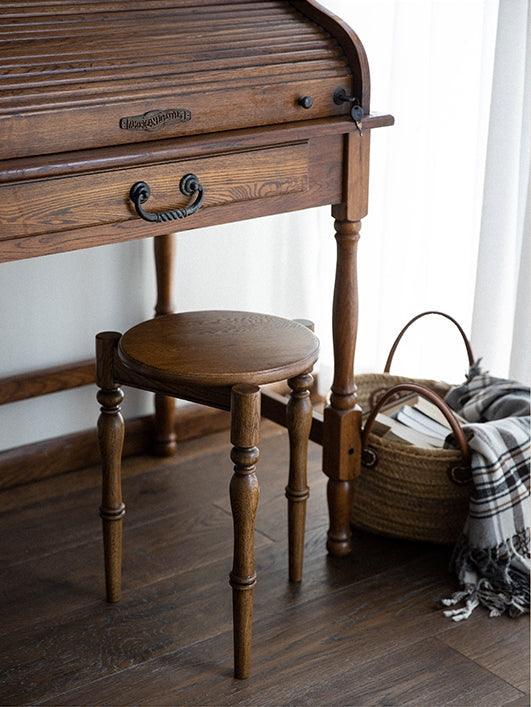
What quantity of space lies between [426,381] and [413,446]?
304 mm

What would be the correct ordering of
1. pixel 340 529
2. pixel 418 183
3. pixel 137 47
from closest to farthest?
1. pixel 137 47
2. pixel 340 529
3. pixel 418 183

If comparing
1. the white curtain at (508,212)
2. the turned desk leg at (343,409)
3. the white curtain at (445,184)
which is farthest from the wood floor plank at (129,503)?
the white curtain at (508,212)

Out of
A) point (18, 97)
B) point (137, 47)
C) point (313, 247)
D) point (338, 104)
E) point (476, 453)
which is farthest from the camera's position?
point (313, 247)

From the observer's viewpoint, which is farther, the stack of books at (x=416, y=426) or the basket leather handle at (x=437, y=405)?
the stack of books at (x=416, y=426)

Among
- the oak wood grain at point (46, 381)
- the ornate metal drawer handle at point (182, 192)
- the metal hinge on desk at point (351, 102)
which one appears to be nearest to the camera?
the ornate metal drawer handle at point (182, 192)

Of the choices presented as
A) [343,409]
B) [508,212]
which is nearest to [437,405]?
[343,409]

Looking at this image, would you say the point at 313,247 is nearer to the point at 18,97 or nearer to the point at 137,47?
the point at 137,47

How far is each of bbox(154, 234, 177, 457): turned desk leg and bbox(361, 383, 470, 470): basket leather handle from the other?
63 cm

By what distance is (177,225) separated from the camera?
5.98 ft

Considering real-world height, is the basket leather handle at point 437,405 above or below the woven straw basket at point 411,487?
above

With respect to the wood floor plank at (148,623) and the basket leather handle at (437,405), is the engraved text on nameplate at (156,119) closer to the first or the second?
the basket leather handle at (437,405)

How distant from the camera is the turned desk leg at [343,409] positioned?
→ 6.94 feet

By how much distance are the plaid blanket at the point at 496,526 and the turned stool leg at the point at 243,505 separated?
42cm

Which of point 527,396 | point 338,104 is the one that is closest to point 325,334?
point 527,396
